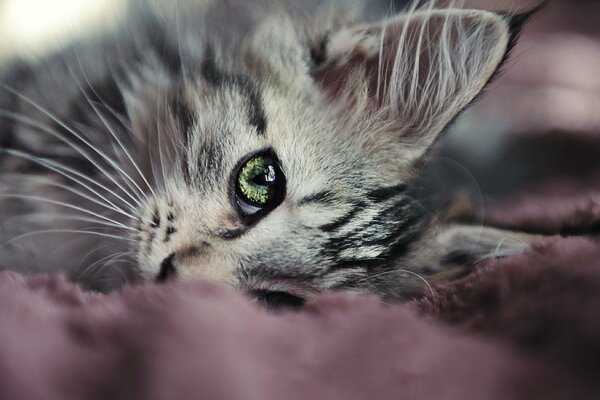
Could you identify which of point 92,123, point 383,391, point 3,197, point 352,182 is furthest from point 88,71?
point 383,391

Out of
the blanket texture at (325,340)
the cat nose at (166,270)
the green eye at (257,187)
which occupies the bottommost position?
the blanket texture at (325,340)

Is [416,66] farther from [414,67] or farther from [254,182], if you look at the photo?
[254,182]

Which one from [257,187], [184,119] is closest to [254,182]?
[257,187]

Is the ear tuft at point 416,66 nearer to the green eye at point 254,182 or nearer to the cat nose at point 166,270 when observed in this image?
the green eye at point 254,182

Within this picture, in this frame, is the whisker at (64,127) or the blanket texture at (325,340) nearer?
the blanket texture at (325,340)

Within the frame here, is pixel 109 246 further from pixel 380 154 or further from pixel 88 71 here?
pixel 380 154

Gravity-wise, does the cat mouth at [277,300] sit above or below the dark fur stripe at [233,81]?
below

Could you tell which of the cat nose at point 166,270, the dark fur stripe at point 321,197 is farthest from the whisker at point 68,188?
the dark fur stripe at point 321,197
